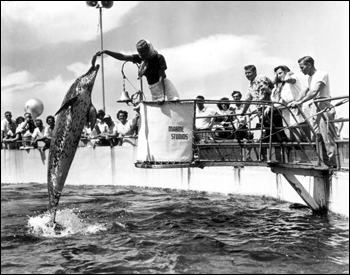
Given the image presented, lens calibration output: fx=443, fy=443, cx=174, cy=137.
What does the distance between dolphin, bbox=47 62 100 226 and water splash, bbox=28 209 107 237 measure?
216mm

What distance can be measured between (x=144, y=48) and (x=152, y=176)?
21.4 feet

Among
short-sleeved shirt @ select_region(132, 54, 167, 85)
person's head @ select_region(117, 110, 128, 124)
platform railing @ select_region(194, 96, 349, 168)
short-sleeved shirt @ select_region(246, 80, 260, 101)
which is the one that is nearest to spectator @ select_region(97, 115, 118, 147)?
person's head @ select_region(117, 110, 128, 124)

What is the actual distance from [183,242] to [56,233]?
6.62ft

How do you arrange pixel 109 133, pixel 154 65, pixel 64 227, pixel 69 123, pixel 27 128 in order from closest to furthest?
pixel 64 227 < pixel 69 123 < pixel 154 65 < pixel 109 133 < pixel 27 128

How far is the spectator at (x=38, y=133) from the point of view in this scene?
14932mm

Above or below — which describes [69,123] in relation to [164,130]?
above

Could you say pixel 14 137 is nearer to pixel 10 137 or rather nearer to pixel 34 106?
pixel 10 137

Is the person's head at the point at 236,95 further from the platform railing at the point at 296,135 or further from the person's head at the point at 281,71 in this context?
the person's head at the point at 281,71

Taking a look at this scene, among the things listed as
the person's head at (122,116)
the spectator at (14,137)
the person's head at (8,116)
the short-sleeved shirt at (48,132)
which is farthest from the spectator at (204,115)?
the person's head at (8,116)

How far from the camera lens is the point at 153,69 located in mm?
7777

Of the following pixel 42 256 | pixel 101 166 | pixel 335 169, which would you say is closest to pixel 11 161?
pixel 101 166

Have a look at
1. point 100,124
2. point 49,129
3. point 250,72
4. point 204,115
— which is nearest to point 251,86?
point 250,72

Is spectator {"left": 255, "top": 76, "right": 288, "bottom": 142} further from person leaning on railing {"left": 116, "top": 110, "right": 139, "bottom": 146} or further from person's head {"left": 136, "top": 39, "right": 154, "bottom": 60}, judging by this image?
person leaning on railing {"left": 116, "top": 110, "right": 139, "bottom": 146}

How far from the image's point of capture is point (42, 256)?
18.7ft
